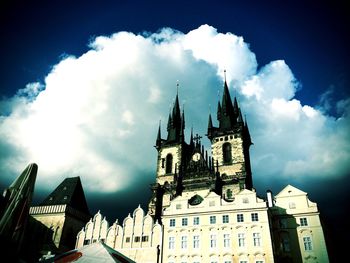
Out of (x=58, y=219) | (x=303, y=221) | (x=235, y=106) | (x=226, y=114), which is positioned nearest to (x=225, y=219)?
(x=303, y=221)

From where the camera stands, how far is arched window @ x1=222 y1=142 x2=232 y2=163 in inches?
1922

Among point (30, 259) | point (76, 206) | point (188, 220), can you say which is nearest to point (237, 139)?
point (188, 220)

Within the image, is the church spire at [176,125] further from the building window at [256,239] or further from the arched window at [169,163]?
the building window at [256,239]

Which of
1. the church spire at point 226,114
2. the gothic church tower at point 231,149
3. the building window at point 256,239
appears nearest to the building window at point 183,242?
the building window at point 256,239

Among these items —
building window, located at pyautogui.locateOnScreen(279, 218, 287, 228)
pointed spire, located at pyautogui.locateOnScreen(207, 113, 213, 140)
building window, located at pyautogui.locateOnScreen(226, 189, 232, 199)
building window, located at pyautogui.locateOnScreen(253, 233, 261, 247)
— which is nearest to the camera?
building window, located at pyautogui.locateOnScreen(253, 233, 261, 247)

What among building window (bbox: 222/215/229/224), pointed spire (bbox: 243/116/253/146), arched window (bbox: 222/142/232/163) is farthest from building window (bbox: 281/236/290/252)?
pointed spire (bbox: 243/116/253/146)

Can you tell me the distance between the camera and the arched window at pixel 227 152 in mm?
48831

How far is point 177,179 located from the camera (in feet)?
157

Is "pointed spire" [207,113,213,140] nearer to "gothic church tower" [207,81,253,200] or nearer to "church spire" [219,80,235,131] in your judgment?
"gothic church tower" [207,81,253,200]

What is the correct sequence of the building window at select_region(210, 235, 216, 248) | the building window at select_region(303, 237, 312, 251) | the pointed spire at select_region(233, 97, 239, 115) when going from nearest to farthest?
the building window at select_region(303, 237, 312, 251)
the building window at select_region(210, 235, 216, 248)
the pointed spire at select_region(233, 97, 239, 115)

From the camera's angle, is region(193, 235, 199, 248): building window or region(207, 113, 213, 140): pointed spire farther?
region(207, 113, 213, 140): pointed spire

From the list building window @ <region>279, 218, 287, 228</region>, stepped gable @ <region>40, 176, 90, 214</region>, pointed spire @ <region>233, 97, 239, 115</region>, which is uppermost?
pointed spire @ <region>233, 97, 239, 115</region>

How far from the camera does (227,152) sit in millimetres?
49781

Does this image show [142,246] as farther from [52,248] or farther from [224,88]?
[224,88]
